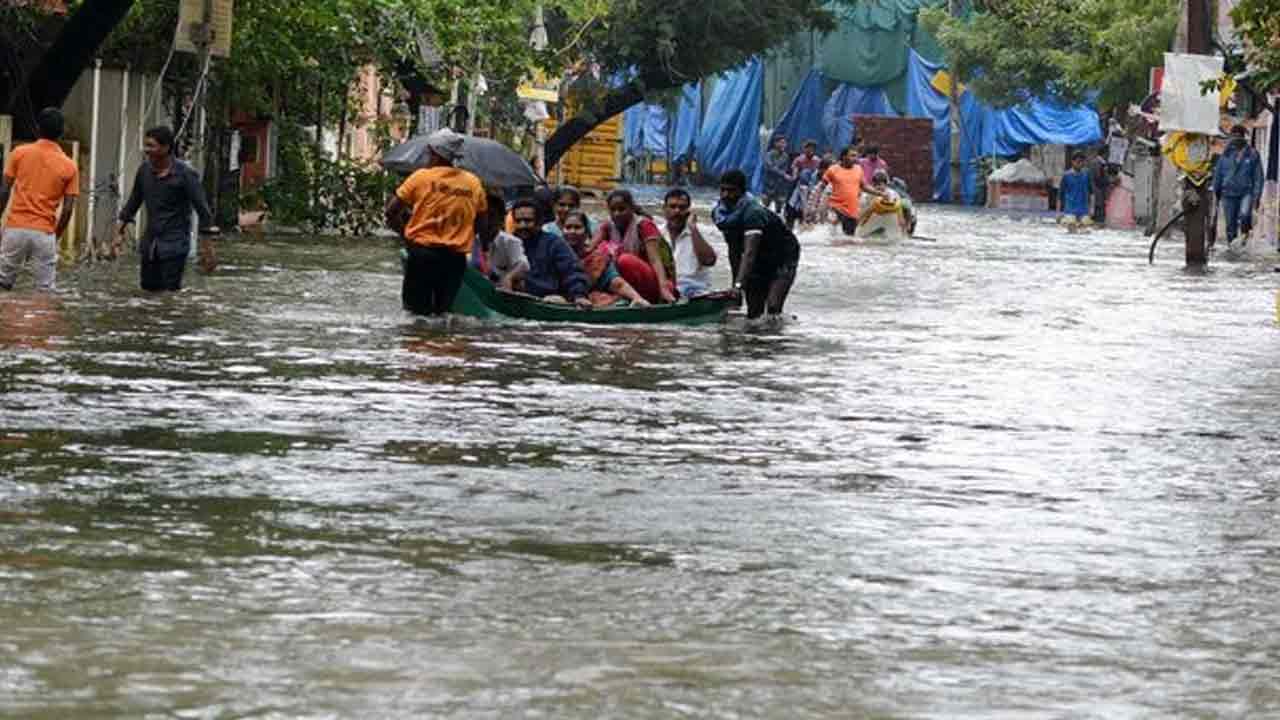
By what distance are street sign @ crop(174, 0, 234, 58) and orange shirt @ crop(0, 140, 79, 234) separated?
741cm

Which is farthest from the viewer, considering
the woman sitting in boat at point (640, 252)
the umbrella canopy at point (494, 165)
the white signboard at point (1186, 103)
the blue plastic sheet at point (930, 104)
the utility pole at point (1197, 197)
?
the blue plastic sheet at point (930, 104)

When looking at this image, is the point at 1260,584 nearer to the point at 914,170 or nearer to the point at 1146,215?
the point at 1146,215

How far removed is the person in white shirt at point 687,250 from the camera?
957 inches

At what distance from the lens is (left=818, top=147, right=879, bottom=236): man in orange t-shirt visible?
4756 centimetres

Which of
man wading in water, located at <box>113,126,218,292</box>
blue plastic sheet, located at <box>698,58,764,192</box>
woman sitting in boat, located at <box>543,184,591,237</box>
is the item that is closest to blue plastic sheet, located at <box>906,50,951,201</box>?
blue plastic sheet, located at <box>698,58,764,192</box>

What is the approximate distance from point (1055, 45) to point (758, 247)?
5352cm

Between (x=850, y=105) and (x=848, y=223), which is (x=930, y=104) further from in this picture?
(x=848, y=223)

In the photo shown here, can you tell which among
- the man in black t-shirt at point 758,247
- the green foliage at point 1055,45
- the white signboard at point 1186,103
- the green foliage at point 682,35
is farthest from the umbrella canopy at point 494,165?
the green foliage at point 682,35

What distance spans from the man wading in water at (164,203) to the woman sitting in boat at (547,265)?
2.74 meters

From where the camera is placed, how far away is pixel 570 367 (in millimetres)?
18953

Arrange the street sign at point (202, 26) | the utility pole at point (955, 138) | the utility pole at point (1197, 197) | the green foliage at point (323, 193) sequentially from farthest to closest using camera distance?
the utility pole at point (955, 138) → the green foliage at point (323, 193) → the utility pole at point (1197, 197) → the street sign at point (202, 26)

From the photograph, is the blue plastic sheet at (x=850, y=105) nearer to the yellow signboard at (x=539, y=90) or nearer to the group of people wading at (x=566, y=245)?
the yellow signboard at (x=539, y=90)

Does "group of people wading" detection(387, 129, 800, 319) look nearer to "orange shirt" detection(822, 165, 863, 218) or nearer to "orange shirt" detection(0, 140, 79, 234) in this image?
"orange shirt" detection(0, 140, 79, 234)

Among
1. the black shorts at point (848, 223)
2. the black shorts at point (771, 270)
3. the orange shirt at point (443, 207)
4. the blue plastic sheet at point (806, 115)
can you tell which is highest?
the blue plastic sheet at point (806, 115)
